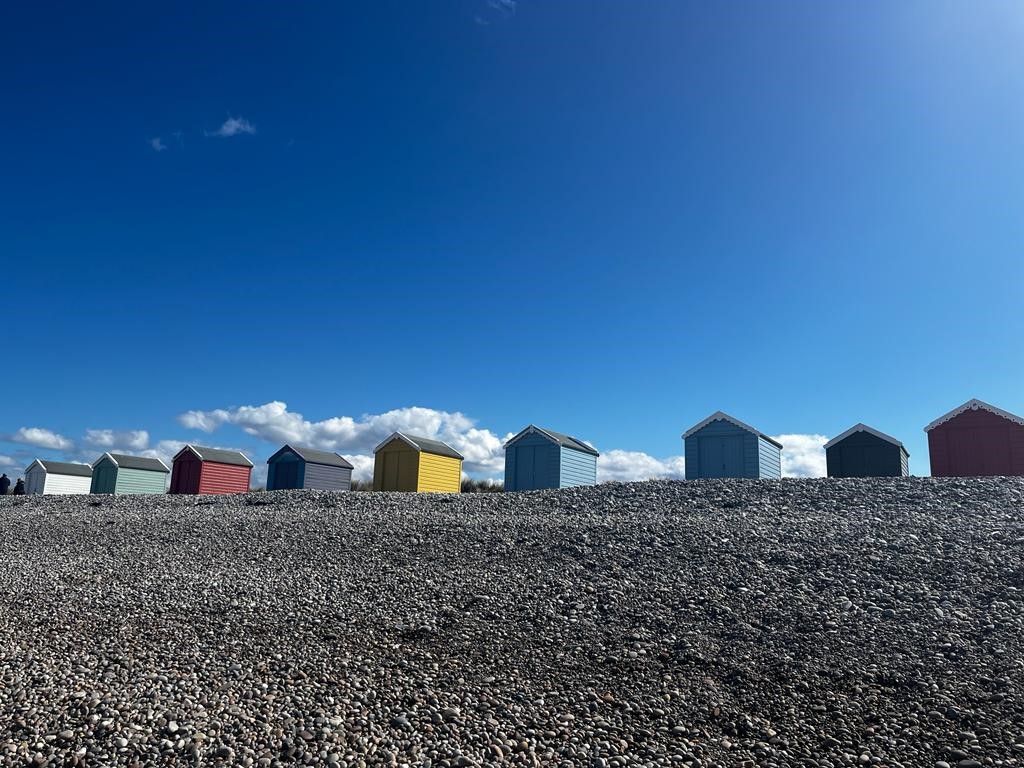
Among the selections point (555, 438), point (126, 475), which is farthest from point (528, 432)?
point (126, 475)

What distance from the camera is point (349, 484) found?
116ft

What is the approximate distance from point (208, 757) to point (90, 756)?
0.89 metres

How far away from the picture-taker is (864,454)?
23984mm

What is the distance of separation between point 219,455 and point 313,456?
224 inches

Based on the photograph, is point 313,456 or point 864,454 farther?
point 313,456

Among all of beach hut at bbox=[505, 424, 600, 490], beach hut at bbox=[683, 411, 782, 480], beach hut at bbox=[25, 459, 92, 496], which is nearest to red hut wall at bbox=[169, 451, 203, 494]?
beach hut at bbox=[25, 459, 92, 496]

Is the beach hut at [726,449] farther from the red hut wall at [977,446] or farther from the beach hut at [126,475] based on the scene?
the beach hut at [126,475]

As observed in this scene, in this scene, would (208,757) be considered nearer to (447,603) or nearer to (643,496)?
(447,603)

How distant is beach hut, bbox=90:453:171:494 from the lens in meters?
35.4

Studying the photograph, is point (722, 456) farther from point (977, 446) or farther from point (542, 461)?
point (977, 446)

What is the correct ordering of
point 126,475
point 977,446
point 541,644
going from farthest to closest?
point 126,475
point 977,446
point 541,644

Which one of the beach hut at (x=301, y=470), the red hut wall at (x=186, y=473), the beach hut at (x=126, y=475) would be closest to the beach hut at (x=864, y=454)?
the beach hut at (x=301, y=470)

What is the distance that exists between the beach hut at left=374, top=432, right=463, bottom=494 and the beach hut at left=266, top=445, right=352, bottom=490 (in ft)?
15.6

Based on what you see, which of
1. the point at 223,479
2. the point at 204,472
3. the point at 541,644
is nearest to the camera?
the point at 541,644
